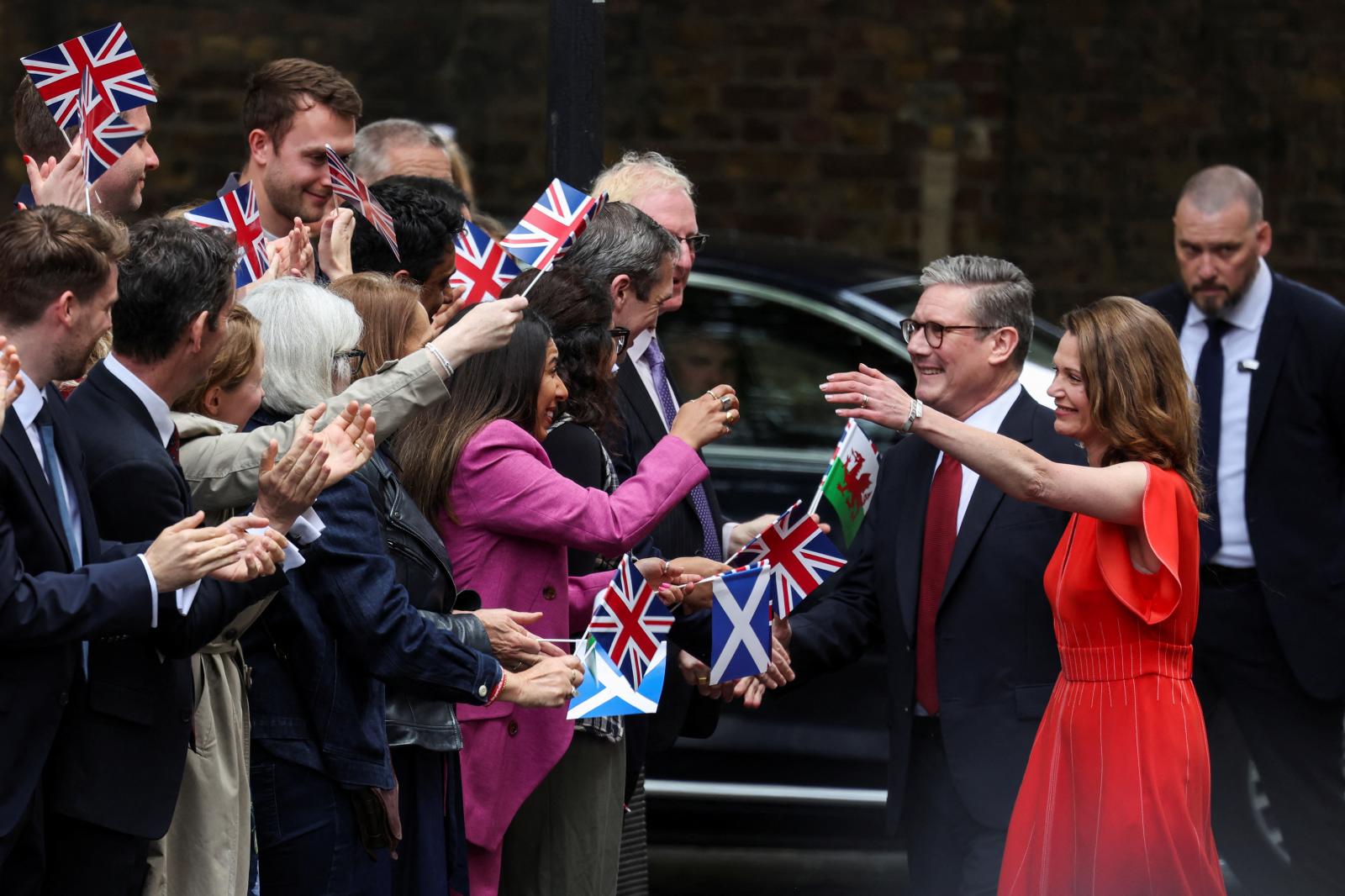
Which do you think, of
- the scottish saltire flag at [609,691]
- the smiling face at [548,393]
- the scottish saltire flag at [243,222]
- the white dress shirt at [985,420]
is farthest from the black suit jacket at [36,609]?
the white dress shirt at [985,420]

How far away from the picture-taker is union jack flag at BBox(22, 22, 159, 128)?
4180 mm

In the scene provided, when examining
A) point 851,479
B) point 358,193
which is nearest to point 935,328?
point 851,479

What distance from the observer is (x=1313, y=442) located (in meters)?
5.80

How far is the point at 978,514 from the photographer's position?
4504 millimetres

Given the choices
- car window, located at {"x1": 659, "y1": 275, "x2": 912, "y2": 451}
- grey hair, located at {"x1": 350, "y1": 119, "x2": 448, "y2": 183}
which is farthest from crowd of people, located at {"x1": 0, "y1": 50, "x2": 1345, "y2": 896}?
car window, located at {"x1": 659, "y1": 275, "x2": 912, "y2": 451}

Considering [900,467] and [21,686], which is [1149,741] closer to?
[900,467]

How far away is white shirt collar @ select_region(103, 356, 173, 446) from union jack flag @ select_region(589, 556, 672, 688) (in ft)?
3.24

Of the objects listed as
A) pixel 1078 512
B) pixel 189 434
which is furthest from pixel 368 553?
pixel 1078 512

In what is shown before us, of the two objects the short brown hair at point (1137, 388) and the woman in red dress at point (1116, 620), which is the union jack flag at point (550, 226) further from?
the short brown hair at point (1137, 388)

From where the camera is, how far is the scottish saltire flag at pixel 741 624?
421 cm

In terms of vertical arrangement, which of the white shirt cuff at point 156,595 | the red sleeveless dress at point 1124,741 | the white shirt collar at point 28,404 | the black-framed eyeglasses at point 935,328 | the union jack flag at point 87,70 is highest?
the union jack flag at point 87,70

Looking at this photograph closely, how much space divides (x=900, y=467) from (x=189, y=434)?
186cm

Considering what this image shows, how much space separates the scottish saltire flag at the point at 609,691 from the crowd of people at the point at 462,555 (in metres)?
0.04

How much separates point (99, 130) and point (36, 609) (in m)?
1.61
